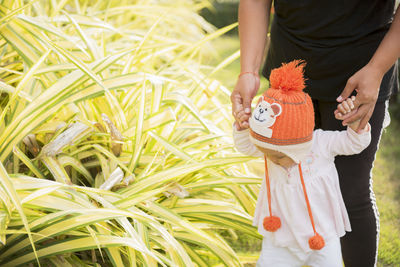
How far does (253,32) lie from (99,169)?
96 centimetres

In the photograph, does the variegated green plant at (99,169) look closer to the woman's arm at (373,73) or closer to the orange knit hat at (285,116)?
the orange knit hat at (285,116)

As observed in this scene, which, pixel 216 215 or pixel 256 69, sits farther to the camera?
pixel 216 215

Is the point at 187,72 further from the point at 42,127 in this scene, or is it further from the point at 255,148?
the point at 255,148

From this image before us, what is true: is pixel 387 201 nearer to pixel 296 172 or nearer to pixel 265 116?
pixel 296 172

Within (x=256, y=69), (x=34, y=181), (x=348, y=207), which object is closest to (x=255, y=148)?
(x=256, y=69)

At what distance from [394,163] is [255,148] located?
82.0 inches

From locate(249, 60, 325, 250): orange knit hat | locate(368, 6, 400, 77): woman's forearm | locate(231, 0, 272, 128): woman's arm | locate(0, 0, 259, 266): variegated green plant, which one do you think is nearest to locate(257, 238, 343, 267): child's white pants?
locate(0, 0, 259, 266): variegated green plant

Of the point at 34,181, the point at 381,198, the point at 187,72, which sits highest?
the point at 187,72

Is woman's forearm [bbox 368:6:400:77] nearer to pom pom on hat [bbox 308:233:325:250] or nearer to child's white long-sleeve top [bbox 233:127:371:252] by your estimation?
child's white long-sleeve top [bbox 233:127:371:252]

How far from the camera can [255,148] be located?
1.76 m

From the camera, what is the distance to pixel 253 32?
5.77 feet

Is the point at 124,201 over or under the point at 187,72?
under

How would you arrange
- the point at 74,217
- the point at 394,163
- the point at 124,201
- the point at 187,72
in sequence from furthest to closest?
the point at 394,163
the point at 187,72
the point at 124,201
the point at 74,217

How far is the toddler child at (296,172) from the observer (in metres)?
1.55
